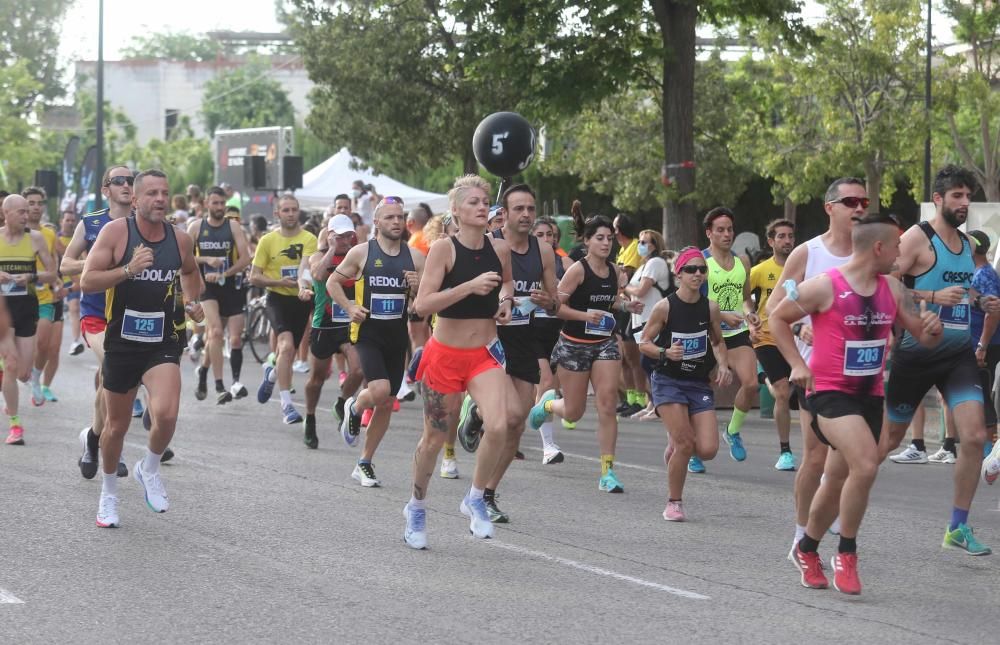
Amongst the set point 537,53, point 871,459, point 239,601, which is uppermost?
point 537,53

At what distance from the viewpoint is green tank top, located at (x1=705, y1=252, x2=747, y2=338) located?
11.7 m

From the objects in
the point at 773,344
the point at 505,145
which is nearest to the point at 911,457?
the point at 773,344

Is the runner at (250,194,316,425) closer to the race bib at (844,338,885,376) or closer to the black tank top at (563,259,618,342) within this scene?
the black tank top at (563,259,618,342)

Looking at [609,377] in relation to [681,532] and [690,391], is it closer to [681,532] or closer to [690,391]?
[690,391]

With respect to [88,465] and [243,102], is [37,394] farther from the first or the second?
[243,102]

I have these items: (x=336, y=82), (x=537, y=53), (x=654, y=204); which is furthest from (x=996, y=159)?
(x=537, y=53)

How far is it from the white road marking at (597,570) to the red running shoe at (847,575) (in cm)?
62

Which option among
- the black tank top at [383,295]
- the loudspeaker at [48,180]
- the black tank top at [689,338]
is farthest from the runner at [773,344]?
the loudspeaker at [48,180]

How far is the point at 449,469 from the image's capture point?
11141mm

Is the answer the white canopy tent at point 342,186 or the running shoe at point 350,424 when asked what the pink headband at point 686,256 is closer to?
the running shoe at point 350,424

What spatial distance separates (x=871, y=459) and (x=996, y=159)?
31.6 meters

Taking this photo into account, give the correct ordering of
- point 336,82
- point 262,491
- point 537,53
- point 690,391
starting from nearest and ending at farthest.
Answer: point 690,391 < point 262,491 < point 537,53 < point 336,82

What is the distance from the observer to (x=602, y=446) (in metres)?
10.6

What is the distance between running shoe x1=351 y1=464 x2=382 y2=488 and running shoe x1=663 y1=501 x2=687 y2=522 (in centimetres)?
213
